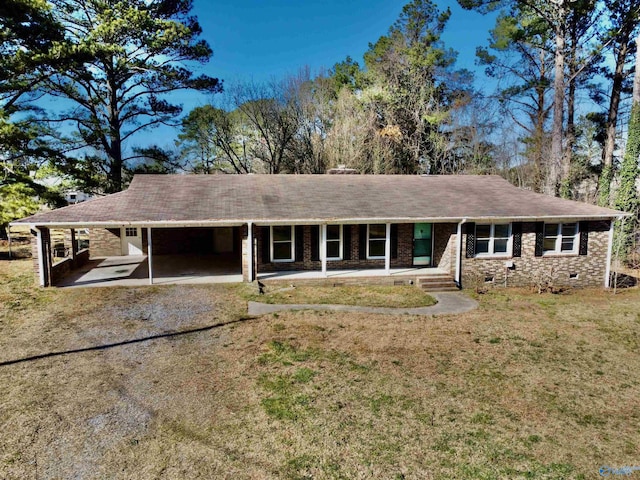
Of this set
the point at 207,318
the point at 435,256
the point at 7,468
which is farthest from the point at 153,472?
the point at 435,256

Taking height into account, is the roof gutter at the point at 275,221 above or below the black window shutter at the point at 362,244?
above

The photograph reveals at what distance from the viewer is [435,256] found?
15.0 m

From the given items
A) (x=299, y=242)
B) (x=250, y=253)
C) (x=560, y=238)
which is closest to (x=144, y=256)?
(x=250, y=253)

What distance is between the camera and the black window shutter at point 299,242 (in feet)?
46.2

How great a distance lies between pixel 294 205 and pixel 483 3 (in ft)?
54.6

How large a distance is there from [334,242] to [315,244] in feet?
2.27

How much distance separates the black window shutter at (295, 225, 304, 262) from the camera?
46.2ft

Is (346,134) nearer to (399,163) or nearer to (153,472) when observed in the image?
(399,163)

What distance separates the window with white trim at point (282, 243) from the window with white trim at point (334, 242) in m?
1.29

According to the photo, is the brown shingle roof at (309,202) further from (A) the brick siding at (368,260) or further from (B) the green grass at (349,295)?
(B) the green grass at (349,295)

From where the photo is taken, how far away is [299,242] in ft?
46.6

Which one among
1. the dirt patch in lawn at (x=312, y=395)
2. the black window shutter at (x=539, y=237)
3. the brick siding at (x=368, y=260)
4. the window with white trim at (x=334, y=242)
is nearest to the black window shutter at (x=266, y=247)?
the brick siding at (x=368, y=260)

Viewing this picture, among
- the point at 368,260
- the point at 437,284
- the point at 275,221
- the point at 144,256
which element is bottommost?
the point at 437,284

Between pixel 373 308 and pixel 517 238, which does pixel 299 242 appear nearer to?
pixel 373 308
